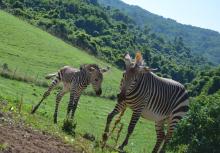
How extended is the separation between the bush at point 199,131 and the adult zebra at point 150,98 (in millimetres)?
3087

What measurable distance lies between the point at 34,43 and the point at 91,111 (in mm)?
30418

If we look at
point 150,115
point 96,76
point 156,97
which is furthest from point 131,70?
point 96,76

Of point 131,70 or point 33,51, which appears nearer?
point 131,70

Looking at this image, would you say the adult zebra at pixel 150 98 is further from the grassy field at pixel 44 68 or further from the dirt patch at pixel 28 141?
the grassy field at pixel 44 68

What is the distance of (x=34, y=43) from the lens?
62.3 metres

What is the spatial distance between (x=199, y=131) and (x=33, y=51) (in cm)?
4304

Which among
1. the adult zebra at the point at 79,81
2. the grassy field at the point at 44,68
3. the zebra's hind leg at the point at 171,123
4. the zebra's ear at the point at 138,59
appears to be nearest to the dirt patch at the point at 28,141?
the zebra's ear at the point at 138,59

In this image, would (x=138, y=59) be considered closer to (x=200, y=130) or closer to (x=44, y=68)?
(x=200, y=130)

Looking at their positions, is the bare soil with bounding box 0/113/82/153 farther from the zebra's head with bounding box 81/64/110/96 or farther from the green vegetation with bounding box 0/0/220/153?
the zebra's head with bounding box 81/64/110/96

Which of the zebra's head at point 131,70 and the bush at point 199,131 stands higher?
the zebra's head at point 131,70

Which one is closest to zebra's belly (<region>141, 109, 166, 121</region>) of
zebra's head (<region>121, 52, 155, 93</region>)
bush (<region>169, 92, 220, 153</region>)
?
zebra's head (<region>121, 52, 155, 93</region>)

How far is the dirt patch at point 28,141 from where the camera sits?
8.23 metres

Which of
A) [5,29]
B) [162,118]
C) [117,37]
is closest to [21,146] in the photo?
[162,118]

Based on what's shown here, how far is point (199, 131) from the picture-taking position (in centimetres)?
1764
